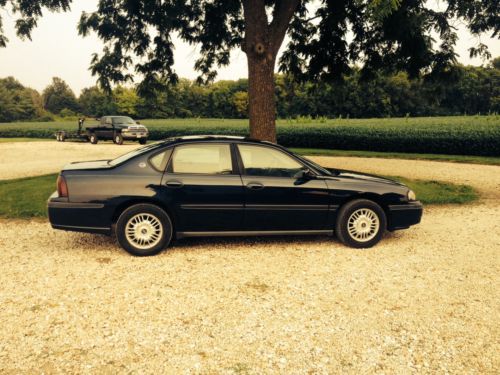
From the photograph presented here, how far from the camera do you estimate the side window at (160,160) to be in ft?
16.6

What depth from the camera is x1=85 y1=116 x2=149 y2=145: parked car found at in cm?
2388

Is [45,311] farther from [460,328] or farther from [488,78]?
[488,78]

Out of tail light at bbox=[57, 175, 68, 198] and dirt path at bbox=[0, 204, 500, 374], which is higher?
tail light at bbox=[57, 175, 68, 198]

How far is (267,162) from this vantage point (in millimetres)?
5281

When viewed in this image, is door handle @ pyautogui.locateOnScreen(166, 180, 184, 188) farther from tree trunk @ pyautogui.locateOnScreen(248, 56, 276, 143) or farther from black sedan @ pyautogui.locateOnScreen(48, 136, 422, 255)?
tree trunk @ pyautogui.locateOnScreen(248, 56, 276, 143)

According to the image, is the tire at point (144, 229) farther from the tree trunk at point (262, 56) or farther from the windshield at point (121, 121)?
the windshield at point (121, 121)

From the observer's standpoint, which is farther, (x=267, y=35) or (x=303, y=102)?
(x=303, y=102)

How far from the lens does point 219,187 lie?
5066 mm

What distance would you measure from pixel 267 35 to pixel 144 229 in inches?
215

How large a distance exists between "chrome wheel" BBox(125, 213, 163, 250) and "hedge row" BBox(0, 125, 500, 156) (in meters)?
16.6

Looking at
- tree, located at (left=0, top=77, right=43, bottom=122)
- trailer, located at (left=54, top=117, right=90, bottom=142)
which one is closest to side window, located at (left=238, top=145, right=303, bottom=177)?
trailer, located at (left=54, top=117, right=90, bottom=142)

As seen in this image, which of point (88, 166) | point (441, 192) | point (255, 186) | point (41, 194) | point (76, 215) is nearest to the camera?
A: point (76, 215)

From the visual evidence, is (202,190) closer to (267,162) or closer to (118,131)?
(267,162)

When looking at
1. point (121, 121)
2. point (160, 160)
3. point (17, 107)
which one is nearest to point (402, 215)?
point (160, 160)
